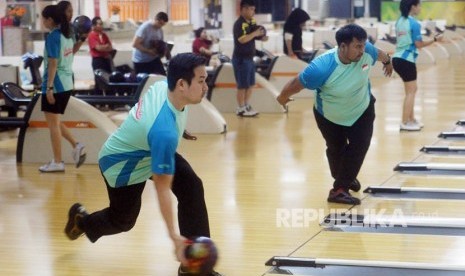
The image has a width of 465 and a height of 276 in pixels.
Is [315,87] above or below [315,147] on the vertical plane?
above

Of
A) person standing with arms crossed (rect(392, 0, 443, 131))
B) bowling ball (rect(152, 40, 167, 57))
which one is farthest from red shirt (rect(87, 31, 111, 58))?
person standing with arms crossed (rect(392, 0, 443, 131))

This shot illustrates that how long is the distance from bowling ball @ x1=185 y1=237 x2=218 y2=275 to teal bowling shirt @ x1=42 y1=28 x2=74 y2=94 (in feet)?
13.5

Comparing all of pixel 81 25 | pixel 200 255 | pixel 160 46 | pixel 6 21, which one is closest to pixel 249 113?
pixel 160 46

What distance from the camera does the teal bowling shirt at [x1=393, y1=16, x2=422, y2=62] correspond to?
374 inches

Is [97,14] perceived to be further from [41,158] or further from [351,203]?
[351,203]

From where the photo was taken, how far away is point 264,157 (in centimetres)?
849

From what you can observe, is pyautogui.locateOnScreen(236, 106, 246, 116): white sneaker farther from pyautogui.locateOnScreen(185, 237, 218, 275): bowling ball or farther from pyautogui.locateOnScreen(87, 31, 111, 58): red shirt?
pyautogui.locateOnScreen(185, 237, 218, 275): bowling ball

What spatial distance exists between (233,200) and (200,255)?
2.90m

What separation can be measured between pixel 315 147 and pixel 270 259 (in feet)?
13.7

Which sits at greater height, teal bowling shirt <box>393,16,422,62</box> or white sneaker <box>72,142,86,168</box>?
teal bowling shirt <box>393,16,422,62</box>

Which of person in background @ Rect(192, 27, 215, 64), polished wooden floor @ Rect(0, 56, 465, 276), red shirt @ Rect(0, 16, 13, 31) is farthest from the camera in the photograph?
person in background @ Rect(192, 27, 215, 64)

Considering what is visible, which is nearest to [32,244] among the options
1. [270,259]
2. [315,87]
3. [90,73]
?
[270,259]

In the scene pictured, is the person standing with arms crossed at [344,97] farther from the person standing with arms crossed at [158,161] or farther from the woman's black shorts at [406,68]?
the woman's black shorts at [406,68]

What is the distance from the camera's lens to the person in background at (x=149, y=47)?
1094cm
